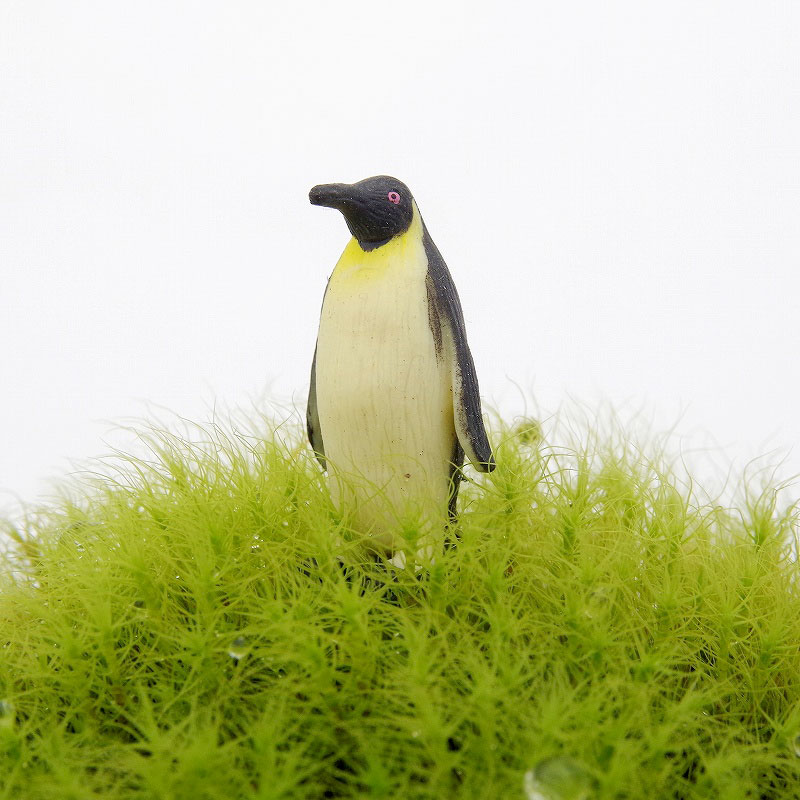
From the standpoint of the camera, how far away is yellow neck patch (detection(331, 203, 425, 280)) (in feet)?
3.01

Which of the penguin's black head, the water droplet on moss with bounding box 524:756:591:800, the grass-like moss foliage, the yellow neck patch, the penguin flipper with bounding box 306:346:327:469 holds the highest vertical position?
the penguin's black head

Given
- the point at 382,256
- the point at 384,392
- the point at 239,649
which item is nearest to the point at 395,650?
the point at 239,649

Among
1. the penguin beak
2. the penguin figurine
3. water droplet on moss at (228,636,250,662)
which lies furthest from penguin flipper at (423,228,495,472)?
water droplet on moss at (228,636,250,662)

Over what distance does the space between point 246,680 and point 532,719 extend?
26 cm

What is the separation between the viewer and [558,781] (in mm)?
586

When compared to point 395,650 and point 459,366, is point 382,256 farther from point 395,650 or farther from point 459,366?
point 395,650

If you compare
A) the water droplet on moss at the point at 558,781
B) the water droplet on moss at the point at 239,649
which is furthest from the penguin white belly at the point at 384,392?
the water droplet on moss at the point at 558,781

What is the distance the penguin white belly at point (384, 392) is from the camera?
0.89 meters

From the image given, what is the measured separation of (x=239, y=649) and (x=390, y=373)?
1.08ft

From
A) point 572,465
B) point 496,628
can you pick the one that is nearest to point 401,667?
point 496,628

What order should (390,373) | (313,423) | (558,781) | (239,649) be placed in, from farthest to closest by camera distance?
(313,423) < (390,373) < (239,649) < (558,781)

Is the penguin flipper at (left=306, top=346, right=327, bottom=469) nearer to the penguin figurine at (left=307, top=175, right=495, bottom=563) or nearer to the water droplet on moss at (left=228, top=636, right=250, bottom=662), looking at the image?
the penguin figurine at (left=307, top=175, right=495, bottom=563)

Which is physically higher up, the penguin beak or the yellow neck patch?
the penguin beak

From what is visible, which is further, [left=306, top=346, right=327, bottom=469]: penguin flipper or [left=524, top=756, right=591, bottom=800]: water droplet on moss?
[left=306, top=346, right=327, bottom=469]: penguin flipper
